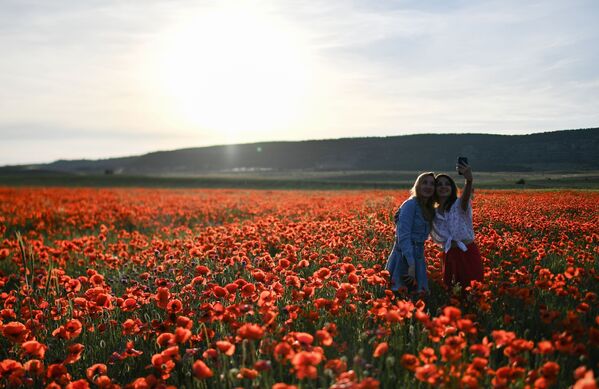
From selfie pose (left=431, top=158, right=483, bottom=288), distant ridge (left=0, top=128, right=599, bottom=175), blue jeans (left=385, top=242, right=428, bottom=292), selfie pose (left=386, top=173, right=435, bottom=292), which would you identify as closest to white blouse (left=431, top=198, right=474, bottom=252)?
selfie pose (left=431, top=158, right=483, bottom=288)

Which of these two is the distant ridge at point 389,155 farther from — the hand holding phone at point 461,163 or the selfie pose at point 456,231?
the hand holding phone at point 461,163

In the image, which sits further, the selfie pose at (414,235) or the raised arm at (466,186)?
the selfie pose at (414,235)

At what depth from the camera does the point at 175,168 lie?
128 metres

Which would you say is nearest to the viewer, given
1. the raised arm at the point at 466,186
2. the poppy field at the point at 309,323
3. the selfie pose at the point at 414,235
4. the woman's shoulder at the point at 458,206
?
the poppy field at the point at 309,323

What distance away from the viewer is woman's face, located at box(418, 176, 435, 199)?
5398 mm

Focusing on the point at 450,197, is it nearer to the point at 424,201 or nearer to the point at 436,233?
the point at 424,201

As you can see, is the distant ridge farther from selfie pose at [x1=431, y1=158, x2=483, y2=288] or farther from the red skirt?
the red skirt

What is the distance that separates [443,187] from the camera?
5.51m

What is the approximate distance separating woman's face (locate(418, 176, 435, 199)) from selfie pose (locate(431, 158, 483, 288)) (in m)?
0.17

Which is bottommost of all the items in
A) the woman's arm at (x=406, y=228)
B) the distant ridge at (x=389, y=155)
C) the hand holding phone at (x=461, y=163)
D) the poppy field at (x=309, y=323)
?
the poppy field at (x=309, y=323)

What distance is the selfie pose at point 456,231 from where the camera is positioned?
5086 mm

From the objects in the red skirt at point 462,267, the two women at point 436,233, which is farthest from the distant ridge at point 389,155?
the red skirt at point 462,267

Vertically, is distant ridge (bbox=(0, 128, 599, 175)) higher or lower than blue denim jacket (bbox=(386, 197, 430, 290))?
higher

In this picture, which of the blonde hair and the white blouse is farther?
the blonde hair
